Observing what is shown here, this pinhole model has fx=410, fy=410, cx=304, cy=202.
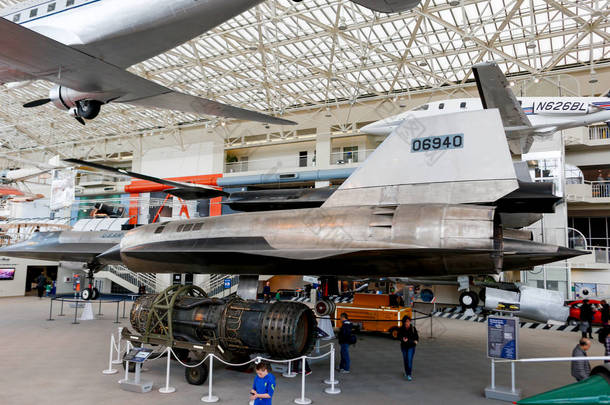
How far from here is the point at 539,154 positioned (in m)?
20.8

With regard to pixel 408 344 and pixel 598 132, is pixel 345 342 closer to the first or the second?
pixel 408 344

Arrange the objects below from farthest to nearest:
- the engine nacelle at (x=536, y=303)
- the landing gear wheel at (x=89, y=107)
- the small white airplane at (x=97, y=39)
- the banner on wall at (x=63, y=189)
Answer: the banner on wall at (x=63, y=189)
the engine nacelle at (x=536, y=303)
the landing gear wheel at (x=89, y=107)
the small white airplane at (x=97, y=39)

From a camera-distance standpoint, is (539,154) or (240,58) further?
(240,58)

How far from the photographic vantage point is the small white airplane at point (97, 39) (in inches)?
242

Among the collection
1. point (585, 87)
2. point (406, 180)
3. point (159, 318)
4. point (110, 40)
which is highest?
point (585, 87)

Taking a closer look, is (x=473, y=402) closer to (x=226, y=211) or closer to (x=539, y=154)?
(x=539, y=154)

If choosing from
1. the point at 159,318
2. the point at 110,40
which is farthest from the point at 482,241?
the point at 110,40

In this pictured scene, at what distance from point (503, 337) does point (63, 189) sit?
1900 centimetres

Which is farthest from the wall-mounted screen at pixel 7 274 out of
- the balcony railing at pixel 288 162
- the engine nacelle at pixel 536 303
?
the engine nacelle at pixel 536 303

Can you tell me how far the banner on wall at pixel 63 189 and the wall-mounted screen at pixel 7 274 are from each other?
9.58 metres

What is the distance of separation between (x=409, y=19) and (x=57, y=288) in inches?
1078

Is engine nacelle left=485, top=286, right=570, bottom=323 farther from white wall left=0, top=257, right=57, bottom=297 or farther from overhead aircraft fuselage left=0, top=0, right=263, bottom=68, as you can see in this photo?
white wall left=0, top=257, right=57, bottom=297

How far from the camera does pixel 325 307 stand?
11.1m

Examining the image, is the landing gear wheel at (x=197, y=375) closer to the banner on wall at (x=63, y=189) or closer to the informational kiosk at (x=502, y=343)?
the informational kiosk at (x=502, y=343)
